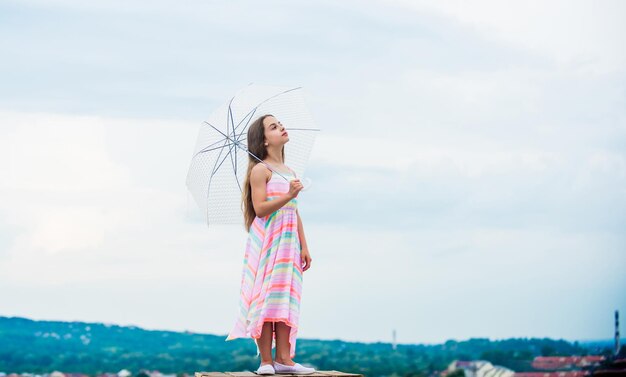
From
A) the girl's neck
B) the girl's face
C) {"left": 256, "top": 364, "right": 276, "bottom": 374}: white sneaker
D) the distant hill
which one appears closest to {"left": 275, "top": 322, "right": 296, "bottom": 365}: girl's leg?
{"left": 256, "top": 364, "right": 276, "bottom": 374}: white sneaker

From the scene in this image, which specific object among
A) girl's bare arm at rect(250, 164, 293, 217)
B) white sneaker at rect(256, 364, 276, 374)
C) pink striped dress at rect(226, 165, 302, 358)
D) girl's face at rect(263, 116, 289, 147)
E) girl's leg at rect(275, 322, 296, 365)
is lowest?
white sneaker at rect(256, 364, 276, 374)

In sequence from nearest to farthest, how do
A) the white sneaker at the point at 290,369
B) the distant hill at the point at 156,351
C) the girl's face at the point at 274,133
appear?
1. the white sneaker at the point at 290,369
2. the girl's face at the point at 274,133
3. the distant hill at the point at 156,351

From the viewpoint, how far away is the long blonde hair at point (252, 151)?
18.7ft

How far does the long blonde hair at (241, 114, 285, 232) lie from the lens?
18.7 feet

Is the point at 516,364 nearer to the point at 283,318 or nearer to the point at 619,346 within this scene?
the point at 619,346

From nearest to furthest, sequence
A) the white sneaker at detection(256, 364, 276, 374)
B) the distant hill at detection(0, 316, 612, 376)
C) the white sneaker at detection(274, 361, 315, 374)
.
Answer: the white sneaker at detection(256, 364, 276, 374)
the white sneaker at detection(274, 361, 315, 374)
the distant hill at detection(0, 316, 612, 376)

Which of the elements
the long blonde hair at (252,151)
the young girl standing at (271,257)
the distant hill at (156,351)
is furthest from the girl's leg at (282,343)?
the distant hill at (156,351)

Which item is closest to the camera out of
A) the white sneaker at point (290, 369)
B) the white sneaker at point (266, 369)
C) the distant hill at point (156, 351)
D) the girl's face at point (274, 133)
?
the white sneaker at point (266, 369)

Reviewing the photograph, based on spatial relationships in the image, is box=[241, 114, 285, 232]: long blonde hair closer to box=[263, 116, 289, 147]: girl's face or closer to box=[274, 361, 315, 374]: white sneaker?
box=[263, 116, 289, 147]: girl's face

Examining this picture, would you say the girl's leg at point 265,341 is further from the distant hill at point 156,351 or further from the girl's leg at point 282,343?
the distant hill at point 156,351

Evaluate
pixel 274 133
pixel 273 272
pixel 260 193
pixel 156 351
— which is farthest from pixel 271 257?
pixel 156 351

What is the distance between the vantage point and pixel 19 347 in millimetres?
57906

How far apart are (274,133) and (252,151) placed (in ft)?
0.61

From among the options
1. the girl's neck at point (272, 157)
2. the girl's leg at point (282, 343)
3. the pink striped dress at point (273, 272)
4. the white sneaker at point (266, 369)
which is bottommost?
the white sneaker at point (266, 369)
